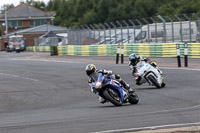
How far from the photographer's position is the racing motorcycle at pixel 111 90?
1087 cm

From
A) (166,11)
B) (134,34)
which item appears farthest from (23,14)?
(134,34)

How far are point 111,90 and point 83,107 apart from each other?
1001 millimetres

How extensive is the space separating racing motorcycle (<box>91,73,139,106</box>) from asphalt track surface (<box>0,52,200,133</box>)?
0.20 metres

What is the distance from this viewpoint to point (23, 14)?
4139 inches

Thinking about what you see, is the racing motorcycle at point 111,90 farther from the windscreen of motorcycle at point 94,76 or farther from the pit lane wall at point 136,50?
the pit lane wall at point 136,50

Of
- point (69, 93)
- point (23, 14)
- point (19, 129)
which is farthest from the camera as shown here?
point (23, 14)

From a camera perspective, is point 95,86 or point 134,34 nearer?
point 95,86

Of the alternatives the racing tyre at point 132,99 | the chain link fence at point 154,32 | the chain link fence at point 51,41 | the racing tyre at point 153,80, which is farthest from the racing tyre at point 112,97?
the chain link fence at point 51,41

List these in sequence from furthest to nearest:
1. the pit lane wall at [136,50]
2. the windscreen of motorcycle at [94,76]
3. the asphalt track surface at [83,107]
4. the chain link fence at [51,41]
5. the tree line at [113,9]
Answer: the tree line at [113,9] → the chain link fence at [51,41] → the pit lane wall at [136,50] → the windscreen of motorcycle at [94,76] → the asphalt track surface at [83,107]

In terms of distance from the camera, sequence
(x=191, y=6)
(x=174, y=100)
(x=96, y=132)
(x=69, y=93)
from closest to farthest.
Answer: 1. (x=96, y=132)
2. (x=174, y=100)
3. (x=69, y=93)
4. (x=191, y=6)

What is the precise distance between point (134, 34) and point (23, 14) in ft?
235

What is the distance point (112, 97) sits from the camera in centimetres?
1098

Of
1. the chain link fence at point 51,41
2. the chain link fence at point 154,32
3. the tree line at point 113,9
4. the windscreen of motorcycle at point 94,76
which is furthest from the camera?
the tree line at point 113,9

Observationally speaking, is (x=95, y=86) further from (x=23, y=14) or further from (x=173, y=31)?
(x=23, y=14)
